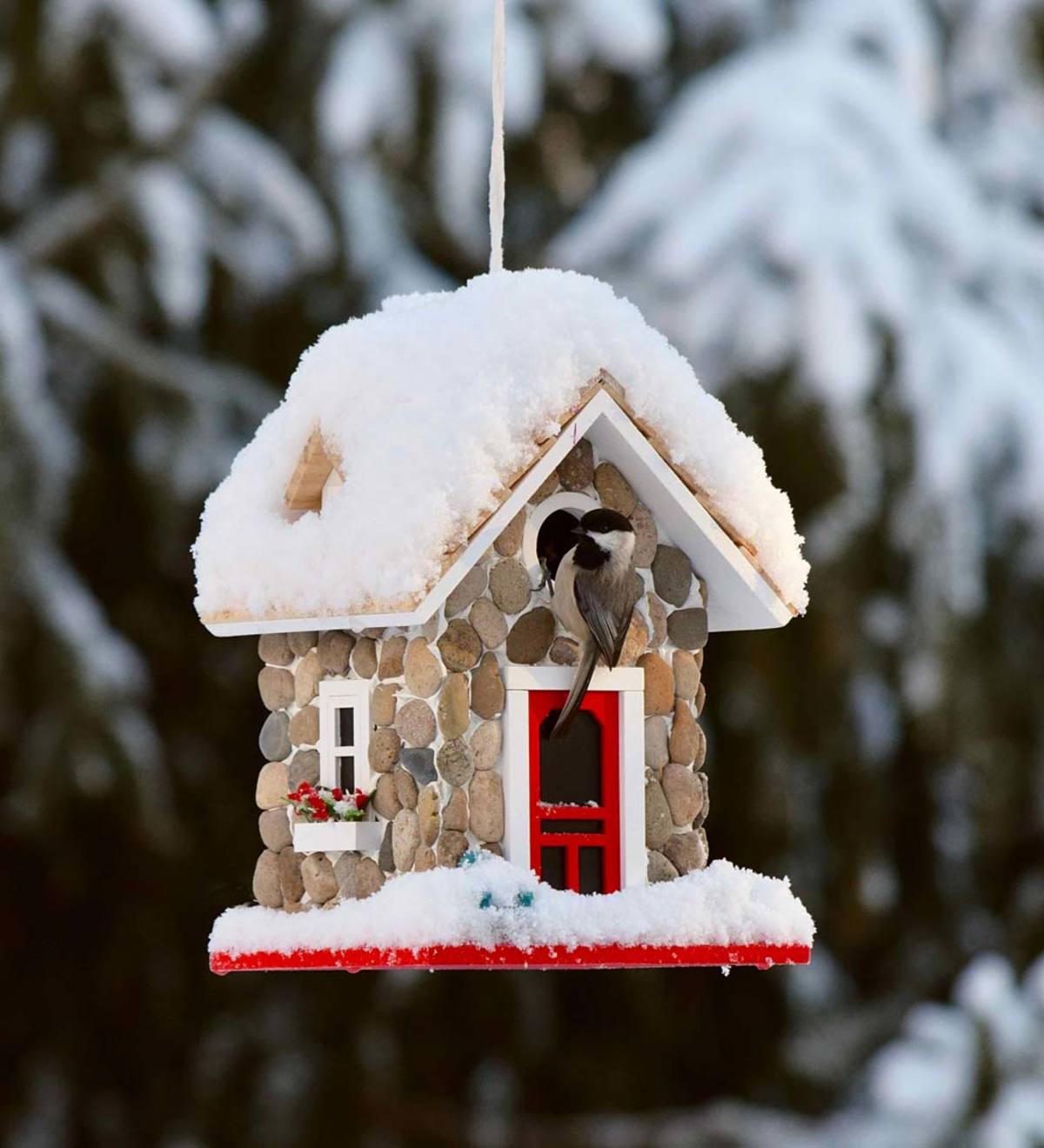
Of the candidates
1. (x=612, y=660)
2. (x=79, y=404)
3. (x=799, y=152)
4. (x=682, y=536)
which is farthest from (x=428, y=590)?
(x=79, y=404)

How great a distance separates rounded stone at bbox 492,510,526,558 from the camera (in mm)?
3232

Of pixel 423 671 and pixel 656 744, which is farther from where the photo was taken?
pixel 656 744

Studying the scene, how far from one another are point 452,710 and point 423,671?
0.21ft

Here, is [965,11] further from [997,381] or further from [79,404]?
[79,404]

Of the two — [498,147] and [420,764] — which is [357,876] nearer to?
[420,764]

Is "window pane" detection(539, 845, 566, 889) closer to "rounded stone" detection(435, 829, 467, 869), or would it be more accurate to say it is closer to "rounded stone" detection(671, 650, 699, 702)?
"rounded stone" detection(435, 829, 467, 869)

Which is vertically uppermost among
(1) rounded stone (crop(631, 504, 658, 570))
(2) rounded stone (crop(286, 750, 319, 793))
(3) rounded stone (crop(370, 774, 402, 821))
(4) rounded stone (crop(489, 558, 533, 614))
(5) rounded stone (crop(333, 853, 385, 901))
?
(1) rounded stone (crop(631, 504, 658, 570))

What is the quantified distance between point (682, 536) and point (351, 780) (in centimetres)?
57

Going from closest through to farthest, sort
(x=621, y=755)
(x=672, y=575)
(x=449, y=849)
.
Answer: (x=449, y=849), (x=621, y=755), (x=672, y=575)

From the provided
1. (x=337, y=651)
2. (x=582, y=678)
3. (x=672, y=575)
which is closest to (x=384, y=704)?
(x=337, y=651)

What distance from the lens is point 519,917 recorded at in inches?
118

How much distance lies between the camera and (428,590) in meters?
3.03

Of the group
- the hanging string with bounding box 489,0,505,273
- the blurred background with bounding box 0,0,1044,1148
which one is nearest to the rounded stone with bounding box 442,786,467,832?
the hanging string with bounding box 489,0,505,273

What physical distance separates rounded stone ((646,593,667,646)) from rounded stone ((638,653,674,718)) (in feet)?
0.08
